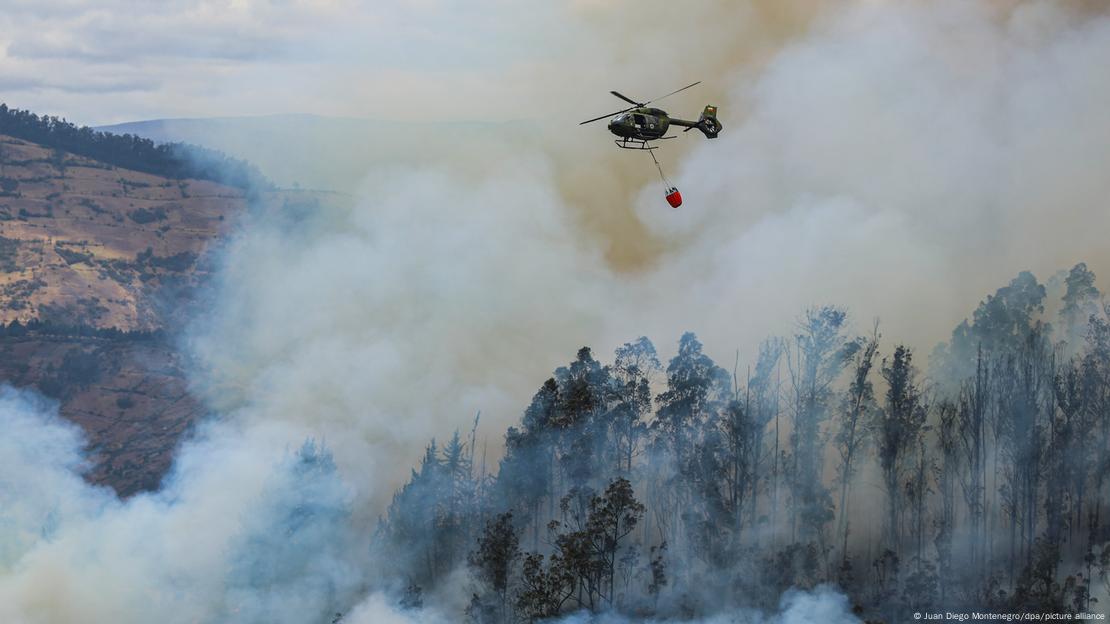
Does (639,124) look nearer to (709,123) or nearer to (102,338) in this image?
(709,123)

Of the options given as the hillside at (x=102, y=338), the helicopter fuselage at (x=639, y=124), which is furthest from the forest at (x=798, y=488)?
the hillside at (x=102, y=338)

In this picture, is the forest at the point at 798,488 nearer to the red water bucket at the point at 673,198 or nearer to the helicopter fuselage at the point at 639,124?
the red water bucket at the point at 673,198

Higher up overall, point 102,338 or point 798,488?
point 102,338

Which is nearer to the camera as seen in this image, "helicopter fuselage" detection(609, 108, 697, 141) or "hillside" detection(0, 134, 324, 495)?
"helicopter fuselage" detection(609, 108, 697, 141)

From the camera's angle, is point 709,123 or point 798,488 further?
point 798,488

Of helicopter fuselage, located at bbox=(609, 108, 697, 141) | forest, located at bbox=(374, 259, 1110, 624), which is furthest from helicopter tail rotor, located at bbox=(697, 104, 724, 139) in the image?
forest, located at bbox=(374, 259, 1110, 624)

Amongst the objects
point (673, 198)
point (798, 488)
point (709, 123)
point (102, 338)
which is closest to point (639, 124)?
point (673, 198)

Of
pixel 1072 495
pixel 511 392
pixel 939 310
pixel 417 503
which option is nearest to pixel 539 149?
pixel 511 392

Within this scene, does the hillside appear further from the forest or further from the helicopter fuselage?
the helicopter fuselage
